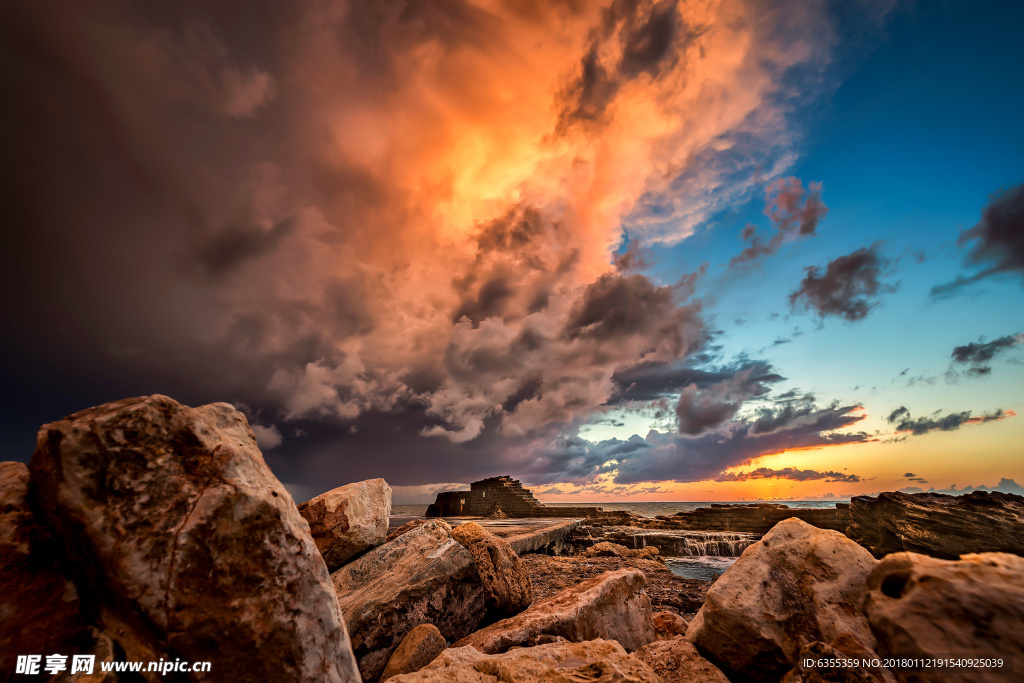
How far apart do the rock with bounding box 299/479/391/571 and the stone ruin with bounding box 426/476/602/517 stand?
31.6 m

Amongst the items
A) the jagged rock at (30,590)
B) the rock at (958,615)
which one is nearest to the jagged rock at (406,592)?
the jagged rock at (30,590)

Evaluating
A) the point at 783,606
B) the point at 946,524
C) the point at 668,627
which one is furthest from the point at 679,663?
the point at 946,524

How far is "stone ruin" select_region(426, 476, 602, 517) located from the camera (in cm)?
3450

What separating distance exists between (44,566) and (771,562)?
16.1 feet

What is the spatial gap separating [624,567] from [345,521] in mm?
8293

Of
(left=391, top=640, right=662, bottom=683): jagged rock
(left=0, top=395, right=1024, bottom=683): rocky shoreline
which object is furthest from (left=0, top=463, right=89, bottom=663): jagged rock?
(left=391, top=640, right=662, bottom=683): jagged rock

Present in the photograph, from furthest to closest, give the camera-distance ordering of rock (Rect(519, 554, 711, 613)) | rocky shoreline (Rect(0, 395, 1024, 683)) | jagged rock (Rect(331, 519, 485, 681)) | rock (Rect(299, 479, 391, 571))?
rock (Rect(519, 554, 711, 613)) < rock (Rect(299, 479, 391, 571)) < jagged rock (Rect(331, 519, 485, 681)) < rocky shoreline (Rect(0, 395, 1024, 683))

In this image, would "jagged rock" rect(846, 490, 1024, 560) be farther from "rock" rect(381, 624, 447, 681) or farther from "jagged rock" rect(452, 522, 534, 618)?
"rock" rect(381, 624, 447, 681)

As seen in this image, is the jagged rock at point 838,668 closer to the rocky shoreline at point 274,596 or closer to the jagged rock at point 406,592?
the rocky shoreline at point 274,596

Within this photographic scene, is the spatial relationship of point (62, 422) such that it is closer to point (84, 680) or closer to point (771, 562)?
point (84, 680)

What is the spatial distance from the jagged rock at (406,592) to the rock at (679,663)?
197cm

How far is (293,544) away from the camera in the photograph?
2.18 meters

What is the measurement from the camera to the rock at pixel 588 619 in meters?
3.55

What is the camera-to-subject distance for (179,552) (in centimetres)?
199
